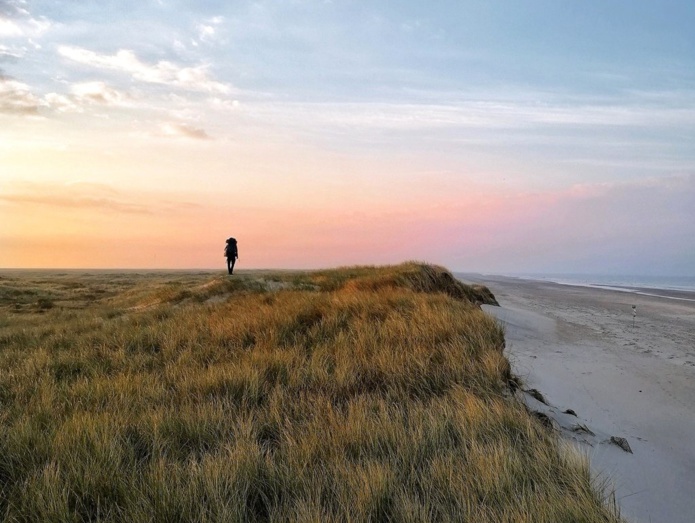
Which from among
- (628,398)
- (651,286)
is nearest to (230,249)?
(628,398)

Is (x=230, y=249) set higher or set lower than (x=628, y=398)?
higher

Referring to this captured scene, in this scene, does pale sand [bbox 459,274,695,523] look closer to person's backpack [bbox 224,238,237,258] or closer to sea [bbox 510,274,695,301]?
person's backpack [bbox 224,238,237,258]

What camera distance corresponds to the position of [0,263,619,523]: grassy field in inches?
99.3

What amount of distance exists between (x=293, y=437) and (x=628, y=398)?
217 inches

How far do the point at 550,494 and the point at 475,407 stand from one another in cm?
137

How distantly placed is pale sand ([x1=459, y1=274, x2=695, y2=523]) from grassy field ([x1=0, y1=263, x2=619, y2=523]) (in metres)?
0.86

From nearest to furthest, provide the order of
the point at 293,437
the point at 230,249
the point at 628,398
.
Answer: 1. the point at 293,437
2. the point at 628,398
3. the point at 230,249

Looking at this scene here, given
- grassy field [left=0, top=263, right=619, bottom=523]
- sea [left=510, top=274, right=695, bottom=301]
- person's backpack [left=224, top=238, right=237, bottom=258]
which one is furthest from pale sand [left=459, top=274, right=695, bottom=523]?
sea [left=510, top=274, right=695, bottom=301]

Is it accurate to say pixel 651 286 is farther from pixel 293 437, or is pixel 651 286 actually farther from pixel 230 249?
pixel 293 437

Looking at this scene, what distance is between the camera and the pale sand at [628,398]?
11.9 ft

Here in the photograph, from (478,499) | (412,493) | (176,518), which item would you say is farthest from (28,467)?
(478,499)

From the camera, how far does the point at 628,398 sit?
246 inches

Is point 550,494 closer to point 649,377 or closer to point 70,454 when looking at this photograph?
point 70,454

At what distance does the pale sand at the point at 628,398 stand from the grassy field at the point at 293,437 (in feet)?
2.83
